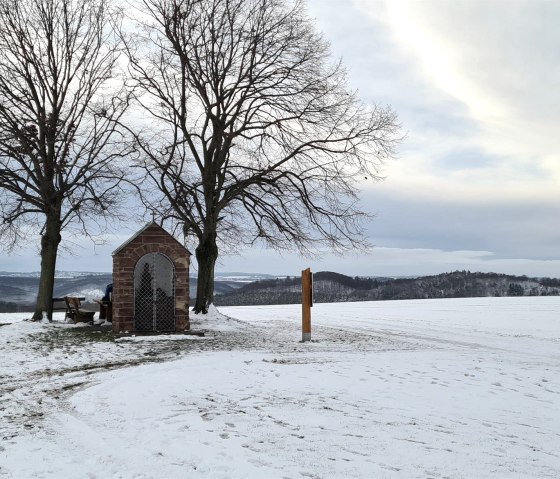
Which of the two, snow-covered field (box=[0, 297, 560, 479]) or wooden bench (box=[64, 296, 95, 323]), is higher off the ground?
wooden bench (box=[64, 296, 95, 323])

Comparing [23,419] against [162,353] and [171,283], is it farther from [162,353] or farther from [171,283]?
[171,283]

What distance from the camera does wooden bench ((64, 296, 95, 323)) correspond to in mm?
22359

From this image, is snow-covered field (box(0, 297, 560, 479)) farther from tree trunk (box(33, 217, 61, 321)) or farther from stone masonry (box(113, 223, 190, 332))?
tree trunk (box(33, 217, 61, 321))

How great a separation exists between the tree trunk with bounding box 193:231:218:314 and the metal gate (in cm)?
534

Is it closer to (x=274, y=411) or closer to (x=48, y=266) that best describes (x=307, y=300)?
(x=274, y=411)

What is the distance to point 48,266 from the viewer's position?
73.0 ft

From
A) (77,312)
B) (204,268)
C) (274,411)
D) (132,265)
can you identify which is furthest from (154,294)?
(274,411)

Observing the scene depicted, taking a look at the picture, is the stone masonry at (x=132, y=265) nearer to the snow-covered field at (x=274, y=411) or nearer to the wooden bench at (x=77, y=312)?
the snow-covered field at (x=274, y=411)

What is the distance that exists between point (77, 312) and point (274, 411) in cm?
1683

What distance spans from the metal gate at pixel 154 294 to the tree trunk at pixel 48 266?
5515mm

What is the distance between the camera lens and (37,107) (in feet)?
74.1

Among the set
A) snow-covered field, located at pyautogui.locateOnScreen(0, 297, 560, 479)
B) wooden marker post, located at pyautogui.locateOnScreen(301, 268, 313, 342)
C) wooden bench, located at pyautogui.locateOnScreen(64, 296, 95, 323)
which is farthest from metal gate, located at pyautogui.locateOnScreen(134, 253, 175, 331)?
wooden marker post, located at pyautogui.locateOnScreen(301, 268, 313, 342)

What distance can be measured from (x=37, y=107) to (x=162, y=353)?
14.0m

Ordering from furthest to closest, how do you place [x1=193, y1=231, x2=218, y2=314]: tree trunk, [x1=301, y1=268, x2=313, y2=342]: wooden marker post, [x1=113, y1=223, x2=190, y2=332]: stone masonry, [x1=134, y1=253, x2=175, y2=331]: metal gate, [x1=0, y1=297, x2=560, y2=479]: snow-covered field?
[x1=193, y1=231, x2=218, y2=314]: tree trunk
[x1=134, y1=253, x2=175, y2=331]: metal gate
[x1=113, y1=223, x2=190, y2=332]: stone masonry
[x1=301, y1=268, x2=313, y2=342]: wooden marker post
[x1=0, y1=297, x2=560, y2=479]: snow-covered field
